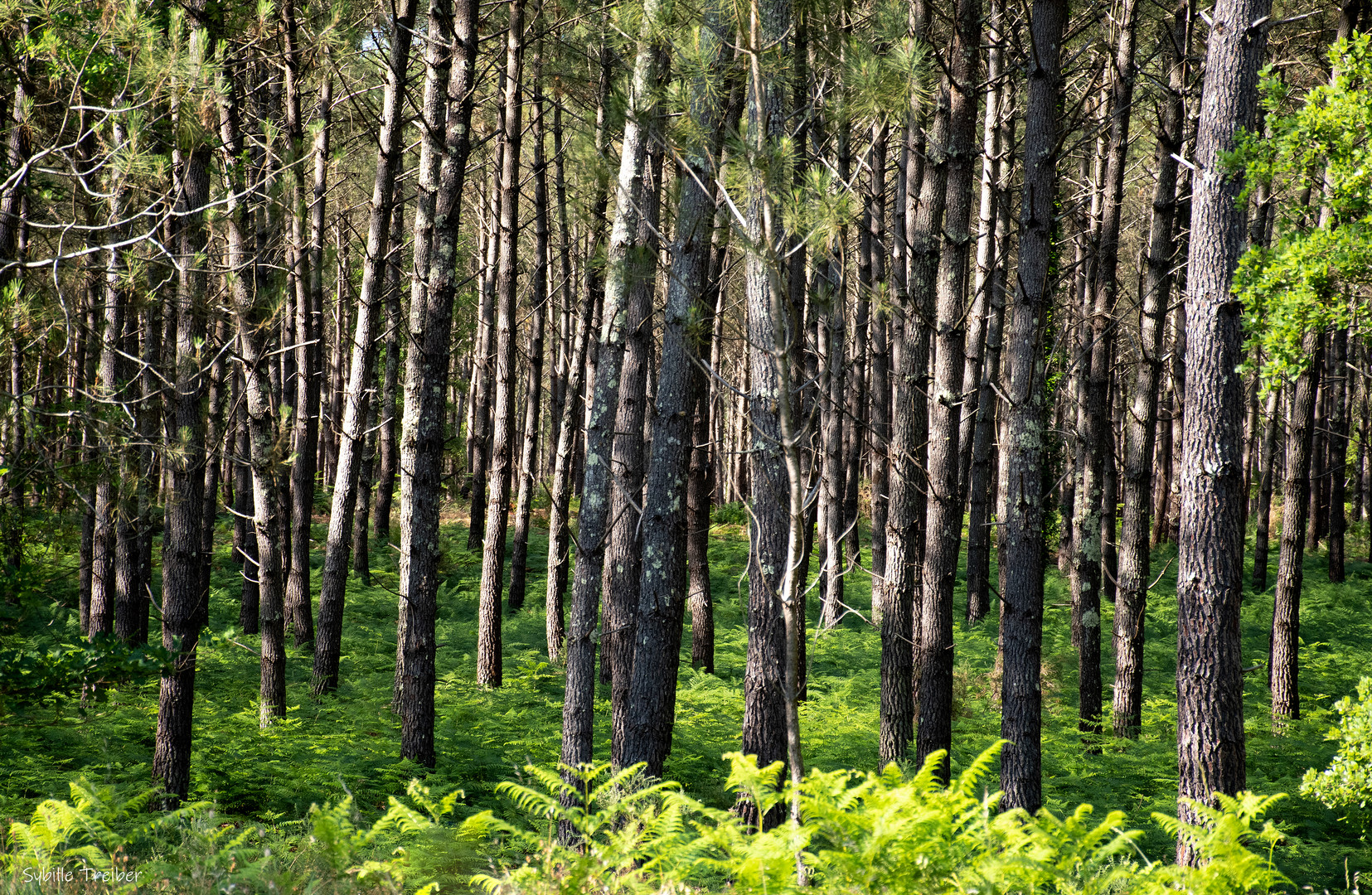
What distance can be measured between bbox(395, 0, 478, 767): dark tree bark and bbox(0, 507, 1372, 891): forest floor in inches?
25.5

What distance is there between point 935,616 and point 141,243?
24.0 ft

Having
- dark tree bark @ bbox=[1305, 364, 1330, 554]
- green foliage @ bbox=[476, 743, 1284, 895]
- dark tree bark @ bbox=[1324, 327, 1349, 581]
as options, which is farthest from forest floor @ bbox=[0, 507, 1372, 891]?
dark tree bark @ bbox=[1305, 364, 1330, 554]

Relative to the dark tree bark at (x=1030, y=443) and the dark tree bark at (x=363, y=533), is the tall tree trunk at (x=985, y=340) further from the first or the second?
the dark tree bark at (x=363, y=533)

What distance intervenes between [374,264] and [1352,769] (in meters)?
9.49

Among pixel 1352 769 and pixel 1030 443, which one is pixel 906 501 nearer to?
pixel 1030 443

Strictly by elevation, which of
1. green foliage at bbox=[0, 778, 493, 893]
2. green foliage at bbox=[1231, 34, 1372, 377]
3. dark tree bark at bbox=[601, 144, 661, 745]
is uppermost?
green foliage at bbox=[1231, 34, 1372, 377]

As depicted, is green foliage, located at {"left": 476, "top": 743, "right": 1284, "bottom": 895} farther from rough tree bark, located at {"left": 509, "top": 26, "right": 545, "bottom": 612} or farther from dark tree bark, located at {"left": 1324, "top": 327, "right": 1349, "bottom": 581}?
dark tree bark, located at {"left": 1324, "top": 327, "right": 1349, "bottom": 581}

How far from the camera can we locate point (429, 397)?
27.2 feet

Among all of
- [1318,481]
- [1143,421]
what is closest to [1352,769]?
[1143,421]

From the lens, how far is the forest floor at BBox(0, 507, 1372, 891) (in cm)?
768

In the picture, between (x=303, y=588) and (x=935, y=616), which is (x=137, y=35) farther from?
(x=303, y=588)

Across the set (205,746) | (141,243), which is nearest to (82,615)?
(205,746)

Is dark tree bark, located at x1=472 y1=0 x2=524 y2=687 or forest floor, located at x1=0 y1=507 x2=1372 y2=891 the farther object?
dark tree bark, located at x1=472 y1=0 x2=524 y2=687

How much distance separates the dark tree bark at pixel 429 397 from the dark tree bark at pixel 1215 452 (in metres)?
5.84
